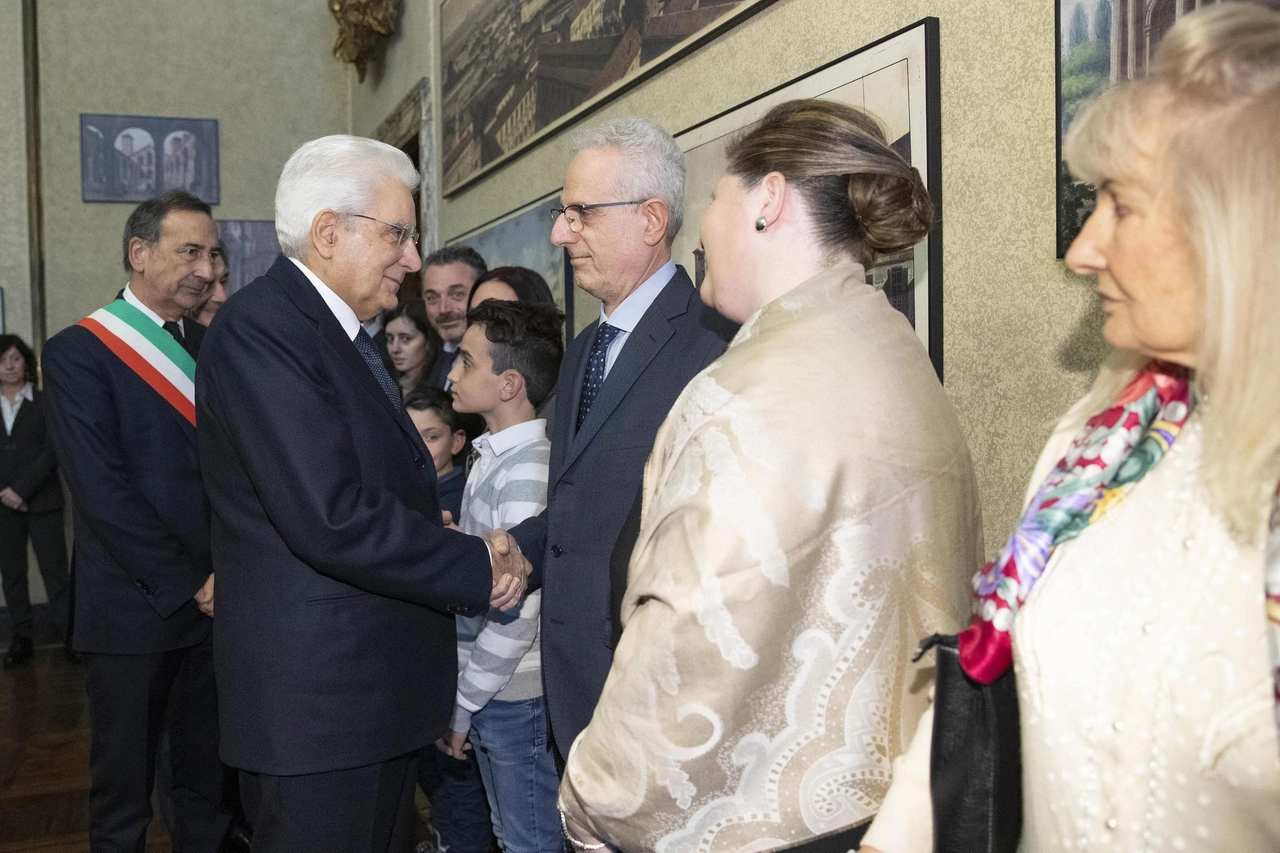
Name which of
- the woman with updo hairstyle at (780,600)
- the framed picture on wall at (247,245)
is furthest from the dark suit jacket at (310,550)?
the framed picture on wall at (247,245)

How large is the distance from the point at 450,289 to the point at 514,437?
1.85 m

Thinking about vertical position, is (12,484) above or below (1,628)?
above

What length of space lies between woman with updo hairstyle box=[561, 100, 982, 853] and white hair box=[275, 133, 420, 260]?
1063 millimetres

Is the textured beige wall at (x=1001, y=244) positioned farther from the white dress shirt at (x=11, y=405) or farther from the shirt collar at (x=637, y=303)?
the white dress shirt at (x=11, y=405)

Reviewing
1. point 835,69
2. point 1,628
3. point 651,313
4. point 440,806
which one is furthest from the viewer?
point 1,628

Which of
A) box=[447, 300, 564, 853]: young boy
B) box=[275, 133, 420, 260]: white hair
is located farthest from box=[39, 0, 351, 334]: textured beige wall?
box=[275, 133, 420, 260]: white hair

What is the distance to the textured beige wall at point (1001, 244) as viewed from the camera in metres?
1.84

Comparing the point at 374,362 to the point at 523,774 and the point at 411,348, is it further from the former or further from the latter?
the point at 411,348

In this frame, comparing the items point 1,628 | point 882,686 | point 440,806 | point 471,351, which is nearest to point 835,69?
point 471,351

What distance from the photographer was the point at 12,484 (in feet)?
21.7

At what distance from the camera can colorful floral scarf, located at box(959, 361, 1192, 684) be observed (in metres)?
0.95

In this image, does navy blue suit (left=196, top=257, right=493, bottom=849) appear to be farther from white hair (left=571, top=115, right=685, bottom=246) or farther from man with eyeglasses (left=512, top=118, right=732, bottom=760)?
white hair (left=571, top=115, right=685, bottom=246)

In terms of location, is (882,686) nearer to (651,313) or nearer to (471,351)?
(651,313)

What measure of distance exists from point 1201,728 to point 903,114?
162 cm
